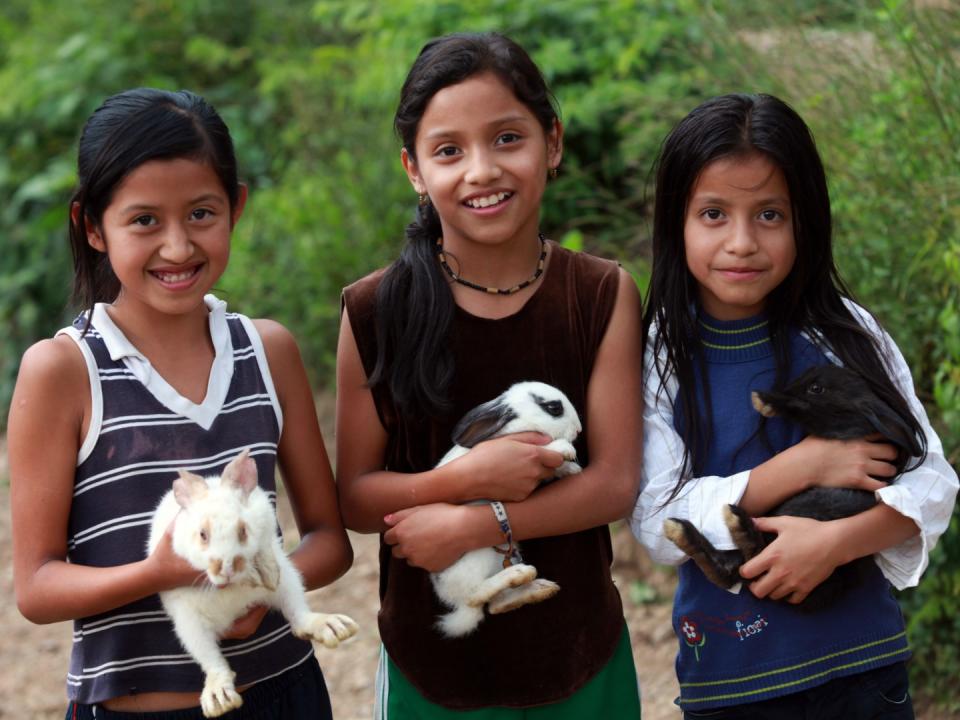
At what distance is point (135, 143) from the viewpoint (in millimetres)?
2186

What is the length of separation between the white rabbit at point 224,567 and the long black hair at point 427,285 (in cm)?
48

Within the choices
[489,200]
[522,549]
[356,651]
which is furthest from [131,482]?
[356,651]

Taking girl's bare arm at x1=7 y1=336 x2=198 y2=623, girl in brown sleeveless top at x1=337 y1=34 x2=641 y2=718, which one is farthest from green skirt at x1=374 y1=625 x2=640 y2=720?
girl's bare arm at x1=7 y1=336 x2=198 y2=623

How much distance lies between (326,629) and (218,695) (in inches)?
8.5

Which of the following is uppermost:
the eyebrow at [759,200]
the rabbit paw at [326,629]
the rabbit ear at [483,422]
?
the eyebrow at [759,200]

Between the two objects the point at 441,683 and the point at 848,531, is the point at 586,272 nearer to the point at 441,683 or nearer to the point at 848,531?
the point at 848,531

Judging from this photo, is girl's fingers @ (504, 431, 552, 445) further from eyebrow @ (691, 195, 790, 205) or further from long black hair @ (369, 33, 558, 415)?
eyebrow @ (691, 195, 790, 205)

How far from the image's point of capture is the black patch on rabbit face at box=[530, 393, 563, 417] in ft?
7.63

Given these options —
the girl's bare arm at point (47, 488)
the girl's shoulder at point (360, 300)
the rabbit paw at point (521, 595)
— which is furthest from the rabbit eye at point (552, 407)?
the girl's bare arm at point (47, 488)

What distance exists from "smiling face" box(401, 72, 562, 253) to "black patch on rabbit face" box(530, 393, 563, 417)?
15.0 inches

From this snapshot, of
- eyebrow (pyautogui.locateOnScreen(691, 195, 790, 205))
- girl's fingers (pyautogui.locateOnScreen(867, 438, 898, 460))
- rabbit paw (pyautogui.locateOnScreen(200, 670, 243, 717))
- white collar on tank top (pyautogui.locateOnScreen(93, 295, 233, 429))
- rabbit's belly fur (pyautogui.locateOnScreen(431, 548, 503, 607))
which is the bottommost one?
rabbit paw (pyautogui.locateOnScreen(200, 670, 243, 717))

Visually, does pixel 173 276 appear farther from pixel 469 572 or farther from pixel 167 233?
pixel 469 572

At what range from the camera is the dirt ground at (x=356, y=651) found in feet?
15.0

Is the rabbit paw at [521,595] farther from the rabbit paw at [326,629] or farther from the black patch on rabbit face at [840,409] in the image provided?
the black patch on rabbit face at [840,409]
